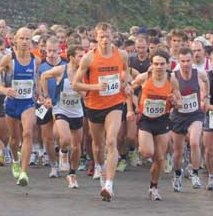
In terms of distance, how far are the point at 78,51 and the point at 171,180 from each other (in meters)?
2.40

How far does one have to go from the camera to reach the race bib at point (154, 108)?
11203 mm

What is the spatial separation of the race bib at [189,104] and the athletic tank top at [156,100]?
708mm

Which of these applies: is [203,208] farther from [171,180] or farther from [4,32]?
[4,32]

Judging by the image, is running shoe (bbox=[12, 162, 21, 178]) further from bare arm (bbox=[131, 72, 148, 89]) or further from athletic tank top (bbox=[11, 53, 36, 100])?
bare arm (bbox=[131, 72, 148, 89])

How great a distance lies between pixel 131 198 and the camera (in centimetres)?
1127

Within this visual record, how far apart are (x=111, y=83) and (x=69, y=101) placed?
1211 millimetres

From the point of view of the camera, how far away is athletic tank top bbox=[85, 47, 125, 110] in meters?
11.1

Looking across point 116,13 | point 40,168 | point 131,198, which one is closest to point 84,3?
point 116,13

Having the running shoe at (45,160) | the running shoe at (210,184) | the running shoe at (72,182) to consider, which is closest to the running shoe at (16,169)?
the running shoe at (72,182)

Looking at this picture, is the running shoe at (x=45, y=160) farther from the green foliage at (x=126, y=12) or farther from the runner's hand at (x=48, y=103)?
the green foliage at (x=126, y=12)

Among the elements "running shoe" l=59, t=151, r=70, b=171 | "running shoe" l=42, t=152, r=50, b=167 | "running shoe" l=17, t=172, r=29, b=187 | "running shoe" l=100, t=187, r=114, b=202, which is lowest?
"running shoe" l=42, t=152, r=50, b=167

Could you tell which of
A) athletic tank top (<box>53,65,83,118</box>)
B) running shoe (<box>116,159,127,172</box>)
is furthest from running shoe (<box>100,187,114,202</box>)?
running shoe (<box>116,159,127,172</box>)

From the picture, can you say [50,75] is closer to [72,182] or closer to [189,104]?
[72,182]

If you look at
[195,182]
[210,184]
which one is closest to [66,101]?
[195,182]
